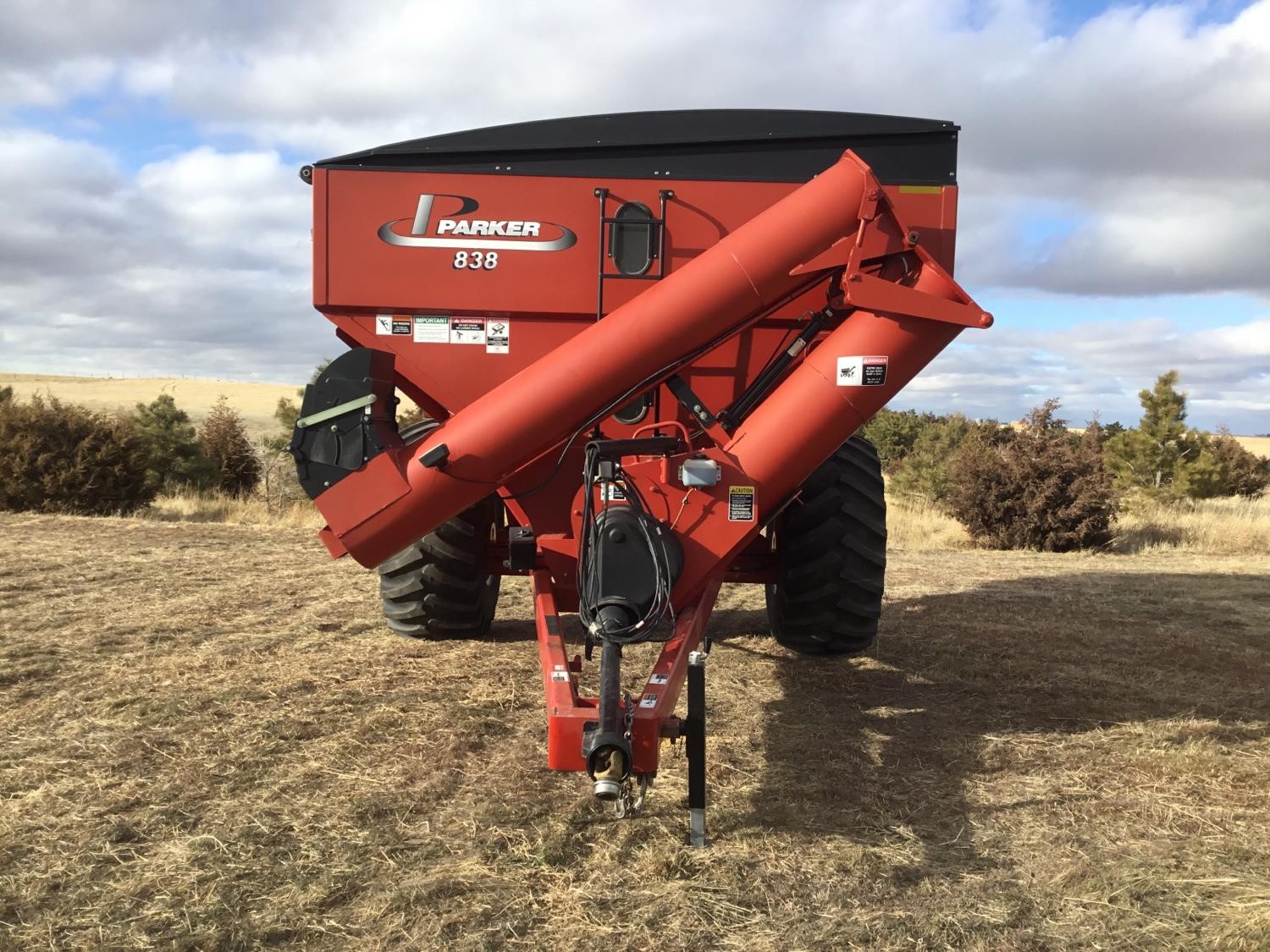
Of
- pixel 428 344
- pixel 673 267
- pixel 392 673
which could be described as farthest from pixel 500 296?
pixel 392 673

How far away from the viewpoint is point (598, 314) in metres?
4.54

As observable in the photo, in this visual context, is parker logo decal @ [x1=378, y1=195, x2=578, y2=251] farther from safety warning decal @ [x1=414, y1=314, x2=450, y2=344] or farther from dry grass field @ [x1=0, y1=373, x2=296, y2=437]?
dry grass field @ [x1=0, y1=373, x2=296, y2=437]

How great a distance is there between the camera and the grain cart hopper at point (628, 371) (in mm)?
3783

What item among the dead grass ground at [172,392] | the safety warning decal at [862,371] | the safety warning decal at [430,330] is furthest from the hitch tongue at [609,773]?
the dead grass ground at [172,392]

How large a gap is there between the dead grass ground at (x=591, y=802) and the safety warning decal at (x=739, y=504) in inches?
41.0

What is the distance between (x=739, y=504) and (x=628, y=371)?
71 cm

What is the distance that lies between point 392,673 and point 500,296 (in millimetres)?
2202

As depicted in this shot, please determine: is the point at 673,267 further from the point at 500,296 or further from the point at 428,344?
the point at 428,344

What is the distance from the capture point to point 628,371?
3.90m

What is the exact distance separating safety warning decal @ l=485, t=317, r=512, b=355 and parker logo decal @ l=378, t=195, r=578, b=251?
1.16 feet

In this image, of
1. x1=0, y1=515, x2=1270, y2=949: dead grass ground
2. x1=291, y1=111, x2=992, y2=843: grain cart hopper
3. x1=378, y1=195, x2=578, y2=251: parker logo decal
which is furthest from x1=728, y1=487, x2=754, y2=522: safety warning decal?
x1=378, y1=195, x2=578, y2=251: parker logo decal

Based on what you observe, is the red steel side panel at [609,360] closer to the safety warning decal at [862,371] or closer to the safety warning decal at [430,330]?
the safety warning decal at [862,371]

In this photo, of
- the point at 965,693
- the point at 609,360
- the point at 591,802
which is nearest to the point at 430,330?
the point at 609,360

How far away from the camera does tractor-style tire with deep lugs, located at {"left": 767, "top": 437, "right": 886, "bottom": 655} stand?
16.6 feet
